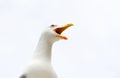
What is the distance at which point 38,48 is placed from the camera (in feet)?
14.4

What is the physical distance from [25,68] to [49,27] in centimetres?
61

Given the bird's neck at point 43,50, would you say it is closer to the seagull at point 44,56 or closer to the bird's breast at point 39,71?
the seagull at point 44,56

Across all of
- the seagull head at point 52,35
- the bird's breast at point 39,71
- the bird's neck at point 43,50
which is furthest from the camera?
the seagull head at point 52,35

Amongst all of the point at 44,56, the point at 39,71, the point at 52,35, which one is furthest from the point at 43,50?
the point at 39,71

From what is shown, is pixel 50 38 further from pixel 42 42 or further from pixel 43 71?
pixel 43 71

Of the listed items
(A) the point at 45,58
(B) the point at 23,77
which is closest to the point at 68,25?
(A) the point at 45,58

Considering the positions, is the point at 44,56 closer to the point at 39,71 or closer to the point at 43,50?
the point at 43,50

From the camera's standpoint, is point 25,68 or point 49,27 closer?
point 25,68

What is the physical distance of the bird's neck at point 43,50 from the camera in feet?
14.0

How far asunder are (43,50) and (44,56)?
0.28 ft

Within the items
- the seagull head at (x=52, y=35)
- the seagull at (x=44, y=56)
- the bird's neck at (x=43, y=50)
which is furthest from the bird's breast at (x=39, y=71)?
the seagull head at (x=52, y=35)

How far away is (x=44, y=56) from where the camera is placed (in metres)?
4.28

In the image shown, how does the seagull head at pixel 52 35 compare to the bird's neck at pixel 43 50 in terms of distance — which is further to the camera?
the seagull head at pixel 52 35

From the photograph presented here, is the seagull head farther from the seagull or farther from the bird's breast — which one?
the bird's breast
